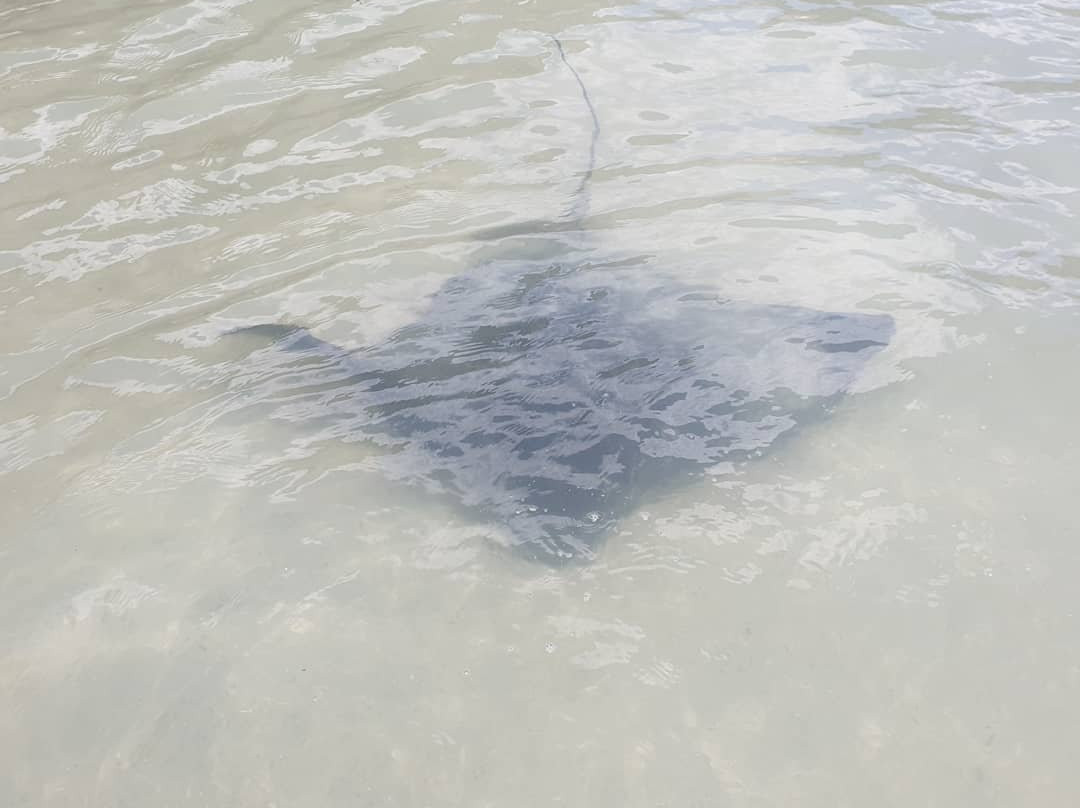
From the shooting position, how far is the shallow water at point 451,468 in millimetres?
2594

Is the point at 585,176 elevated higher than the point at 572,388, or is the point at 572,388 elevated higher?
the point at 585,176

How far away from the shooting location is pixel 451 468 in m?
3.38

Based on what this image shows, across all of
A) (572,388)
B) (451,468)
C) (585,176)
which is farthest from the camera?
(585,176)

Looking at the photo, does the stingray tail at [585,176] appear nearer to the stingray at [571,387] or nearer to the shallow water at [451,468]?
the shallow water at [451,468]

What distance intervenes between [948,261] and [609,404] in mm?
1968

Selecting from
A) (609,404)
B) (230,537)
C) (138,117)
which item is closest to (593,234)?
(609,404)

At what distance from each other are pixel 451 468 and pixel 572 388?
2.01 ft

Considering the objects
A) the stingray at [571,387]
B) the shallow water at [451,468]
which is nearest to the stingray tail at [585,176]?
the shallow water at [451,468]

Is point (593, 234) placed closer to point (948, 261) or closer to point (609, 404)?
point (609, 404)

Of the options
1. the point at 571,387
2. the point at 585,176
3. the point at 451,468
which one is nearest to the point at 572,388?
the point at 571,387

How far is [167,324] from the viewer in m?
4.00

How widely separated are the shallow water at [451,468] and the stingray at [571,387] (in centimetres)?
7

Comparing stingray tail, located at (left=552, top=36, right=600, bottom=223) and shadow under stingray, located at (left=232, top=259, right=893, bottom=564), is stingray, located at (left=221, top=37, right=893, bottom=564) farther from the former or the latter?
stingray tail, located at (left=552, top=36, right=600, bottom=223)

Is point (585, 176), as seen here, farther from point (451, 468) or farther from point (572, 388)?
point (451, 468)
